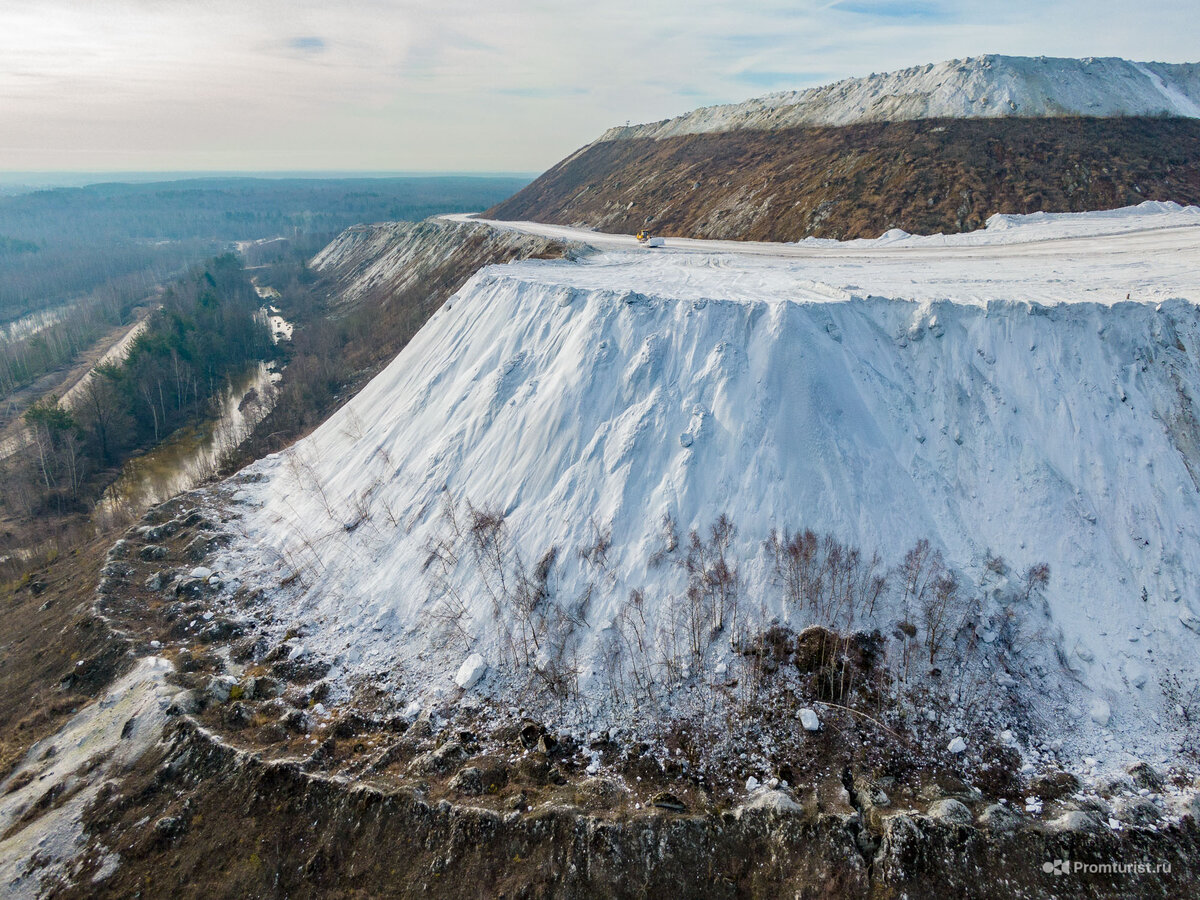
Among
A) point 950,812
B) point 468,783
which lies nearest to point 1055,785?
point 950,812

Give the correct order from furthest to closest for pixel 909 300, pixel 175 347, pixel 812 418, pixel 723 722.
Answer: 1. pixel 175 347
2. pixel 909 300
3. pixel 812 418
4. pixel 723 722

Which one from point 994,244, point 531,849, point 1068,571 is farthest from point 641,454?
point 994,244

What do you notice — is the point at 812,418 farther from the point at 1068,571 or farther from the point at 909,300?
the point at 1068,571

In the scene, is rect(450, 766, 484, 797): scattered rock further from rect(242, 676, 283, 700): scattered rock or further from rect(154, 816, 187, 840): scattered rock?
rect(242, 676, 283, 700): scattered rock

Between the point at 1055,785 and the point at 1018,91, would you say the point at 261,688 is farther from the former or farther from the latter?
the point at 1018,91

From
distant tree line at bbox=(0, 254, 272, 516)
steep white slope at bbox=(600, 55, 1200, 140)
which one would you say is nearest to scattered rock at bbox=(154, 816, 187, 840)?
distant tree line at bbox=(0, 254, 272, 516)

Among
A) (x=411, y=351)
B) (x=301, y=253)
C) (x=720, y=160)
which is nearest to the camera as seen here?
(x=411, y=351)

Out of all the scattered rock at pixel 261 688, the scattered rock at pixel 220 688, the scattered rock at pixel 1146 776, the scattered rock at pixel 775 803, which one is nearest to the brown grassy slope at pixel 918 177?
the scattered rock at pixel 1146 776

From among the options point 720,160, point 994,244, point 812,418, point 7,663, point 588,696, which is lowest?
point 7,663
